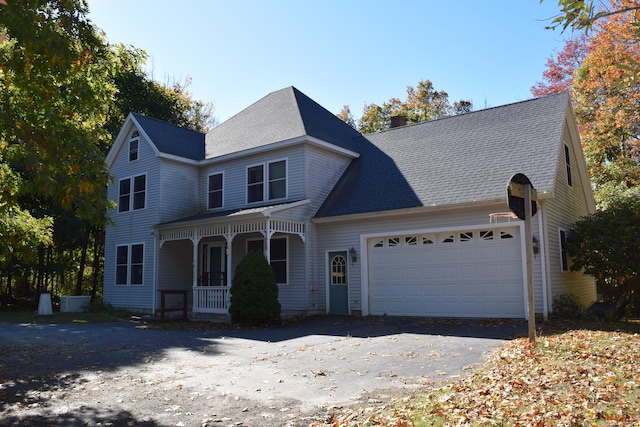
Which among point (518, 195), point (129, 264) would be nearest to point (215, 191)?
point (129, 264)

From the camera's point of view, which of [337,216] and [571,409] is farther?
[337,216]

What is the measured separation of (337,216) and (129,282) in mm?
9177

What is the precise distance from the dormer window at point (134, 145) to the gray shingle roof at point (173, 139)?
570 millimetres

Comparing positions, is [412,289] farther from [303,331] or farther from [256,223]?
[256,223]

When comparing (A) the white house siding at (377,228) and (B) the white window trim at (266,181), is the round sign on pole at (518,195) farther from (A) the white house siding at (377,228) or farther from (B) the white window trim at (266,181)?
(B) the white window trim at (266,181)

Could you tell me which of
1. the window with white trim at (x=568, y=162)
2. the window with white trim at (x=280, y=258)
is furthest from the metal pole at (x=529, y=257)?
the window with white trim at (x=280, y=258)

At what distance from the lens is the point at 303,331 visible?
493 inches

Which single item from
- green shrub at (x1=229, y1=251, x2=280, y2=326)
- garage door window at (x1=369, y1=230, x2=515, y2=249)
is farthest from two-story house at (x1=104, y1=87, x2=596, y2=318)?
green shrub at (x1=229, y1=251, x2=280, y2=326)

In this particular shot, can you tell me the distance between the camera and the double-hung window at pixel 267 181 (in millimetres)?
17281

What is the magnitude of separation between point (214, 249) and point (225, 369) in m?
11.3

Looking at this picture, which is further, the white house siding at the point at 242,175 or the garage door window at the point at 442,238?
the white house siding at the point at 242,175

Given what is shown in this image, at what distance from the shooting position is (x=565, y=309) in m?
12.6

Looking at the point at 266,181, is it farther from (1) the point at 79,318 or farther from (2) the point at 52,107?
(2) the point at 52,107

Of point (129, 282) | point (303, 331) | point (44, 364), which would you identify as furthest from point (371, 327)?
point (129, 282)
